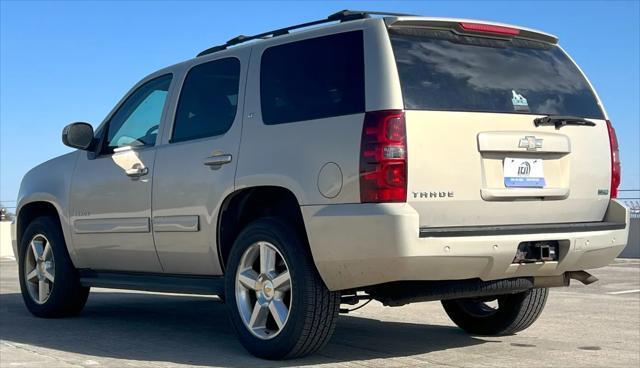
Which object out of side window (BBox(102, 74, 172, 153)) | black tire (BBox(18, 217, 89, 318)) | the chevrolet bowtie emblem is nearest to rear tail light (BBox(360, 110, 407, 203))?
the chevrolet bowtie emblem

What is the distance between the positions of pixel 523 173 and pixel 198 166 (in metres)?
2.16

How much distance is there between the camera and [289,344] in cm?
524

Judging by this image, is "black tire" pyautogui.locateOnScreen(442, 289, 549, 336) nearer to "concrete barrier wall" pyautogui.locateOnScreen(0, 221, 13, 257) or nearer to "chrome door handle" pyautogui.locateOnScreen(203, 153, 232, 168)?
"chrome door handle" pyautogui.locateOnScreen(203, 153, 232, 168)

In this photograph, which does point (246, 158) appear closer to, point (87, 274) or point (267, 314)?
point (267, 314)

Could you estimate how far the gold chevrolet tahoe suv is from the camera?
4.91 m

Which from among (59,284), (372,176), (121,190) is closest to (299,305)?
(372,176)

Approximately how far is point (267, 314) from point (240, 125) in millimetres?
1228

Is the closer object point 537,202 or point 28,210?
point 537,202

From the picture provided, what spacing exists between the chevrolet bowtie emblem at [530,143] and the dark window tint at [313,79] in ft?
3.22

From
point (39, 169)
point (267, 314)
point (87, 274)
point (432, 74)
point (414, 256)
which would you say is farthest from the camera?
point (39, 169)

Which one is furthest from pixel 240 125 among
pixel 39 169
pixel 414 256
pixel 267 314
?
Answer: pixel 39 169

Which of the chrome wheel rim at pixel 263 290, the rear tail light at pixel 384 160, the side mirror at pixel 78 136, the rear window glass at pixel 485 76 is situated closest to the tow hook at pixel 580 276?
the rear window glass at pixel 485 76

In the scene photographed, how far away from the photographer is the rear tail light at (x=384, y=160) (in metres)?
4.80

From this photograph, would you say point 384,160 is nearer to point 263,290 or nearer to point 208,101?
point 263,290
